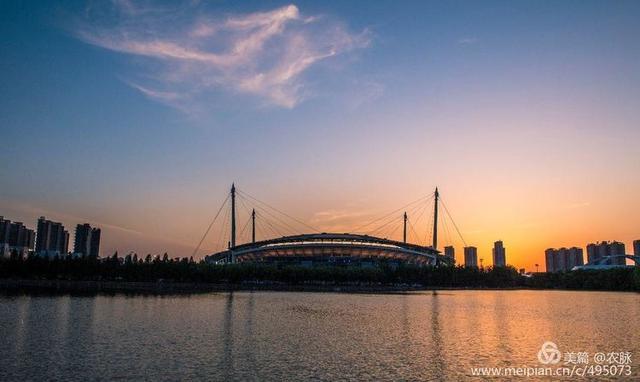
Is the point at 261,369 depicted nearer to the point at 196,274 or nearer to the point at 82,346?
the point at 82,346

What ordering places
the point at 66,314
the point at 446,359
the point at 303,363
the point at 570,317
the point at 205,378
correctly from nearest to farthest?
the point at 205,378 < the point at 303,363 < the point at 446,359 < the point at 66,314 < the point at 570,317

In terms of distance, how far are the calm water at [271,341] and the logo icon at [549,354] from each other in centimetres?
59

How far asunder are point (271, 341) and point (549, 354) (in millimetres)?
16804

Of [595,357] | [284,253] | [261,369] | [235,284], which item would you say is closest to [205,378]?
[261,369]

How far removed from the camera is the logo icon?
27325 mm

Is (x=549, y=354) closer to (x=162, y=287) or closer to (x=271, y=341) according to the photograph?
(x=271, y=341)

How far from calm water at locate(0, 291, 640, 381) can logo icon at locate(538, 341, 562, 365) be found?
1.93ft

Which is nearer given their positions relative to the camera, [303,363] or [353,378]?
[353,378]

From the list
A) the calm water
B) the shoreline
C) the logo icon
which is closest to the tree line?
the shoreline

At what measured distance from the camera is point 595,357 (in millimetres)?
28578

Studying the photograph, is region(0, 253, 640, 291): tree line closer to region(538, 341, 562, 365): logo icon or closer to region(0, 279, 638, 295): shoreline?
region(0, 279, 638, 295): shoreline

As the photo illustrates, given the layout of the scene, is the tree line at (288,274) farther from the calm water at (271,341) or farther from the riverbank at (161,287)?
the calm water at (271,341)

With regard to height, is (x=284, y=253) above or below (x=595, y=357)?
above

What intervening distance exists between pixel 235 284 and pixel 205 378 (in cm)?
8976
